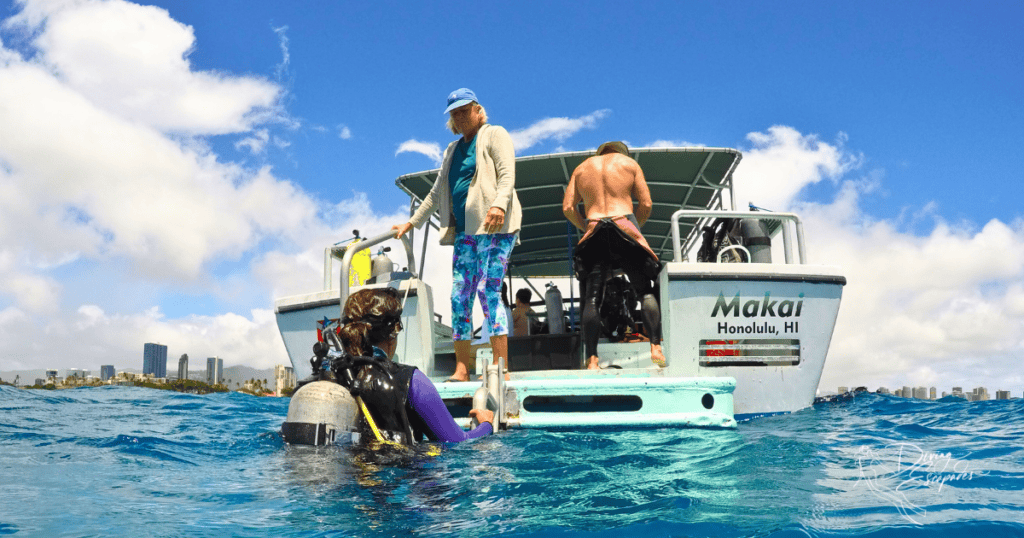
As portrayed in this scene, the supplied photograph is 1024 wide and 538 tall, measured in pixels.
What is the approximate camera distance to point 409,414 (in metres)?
2.52

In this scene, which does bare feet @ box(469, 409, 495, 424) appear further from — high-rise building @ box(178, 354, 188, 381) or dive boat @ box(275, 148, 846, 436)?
high-rise building @ box(178, 354, 188, 381)

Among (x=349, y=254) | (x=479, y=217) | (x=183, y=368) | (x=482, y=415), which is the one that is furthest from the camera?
(x=183, y=368)

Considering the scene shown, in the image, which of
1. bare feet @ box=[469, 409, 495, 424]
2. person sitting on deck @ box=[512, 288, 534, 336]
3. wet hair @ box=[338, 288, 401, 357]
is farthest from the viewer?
person sitting on deck @ box=[512, 288, 534, 336]

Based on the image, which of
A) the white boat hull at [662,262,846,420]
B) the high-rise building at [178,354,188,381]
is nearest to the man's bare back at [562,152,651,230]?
the white boat hull at [662,262,846,420]

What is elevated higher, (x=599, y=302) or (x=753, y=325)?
(x=599, y=302)

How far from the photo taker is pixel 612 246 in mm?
4430

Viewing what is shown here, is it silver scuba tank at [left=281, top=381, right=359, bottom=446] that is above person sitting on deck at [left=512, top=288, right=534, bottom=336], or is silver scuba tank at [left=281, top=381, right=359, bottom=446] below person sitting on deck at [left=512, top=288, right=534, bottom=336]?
below

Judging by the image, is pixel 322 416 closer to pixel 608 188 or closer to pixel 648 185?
pixel 608 188

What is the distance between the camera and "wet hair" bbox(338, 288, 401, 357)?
2.55m

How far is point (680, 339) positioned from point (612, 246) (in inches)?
31.1

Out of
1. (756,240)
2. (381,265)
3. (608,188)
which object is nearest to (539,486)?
(608,188)

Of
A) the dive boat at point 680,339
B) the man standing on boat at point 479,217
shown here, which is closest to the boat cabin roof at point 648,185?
the dive boat at point 680,339

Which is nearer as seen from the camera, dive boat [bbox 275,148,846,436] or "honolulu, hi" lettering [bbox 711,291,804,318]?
dive boat [bbox 275,148,846,436]

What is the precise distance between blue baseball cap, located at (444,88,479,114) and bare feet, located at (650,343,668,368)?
80.7 inches
